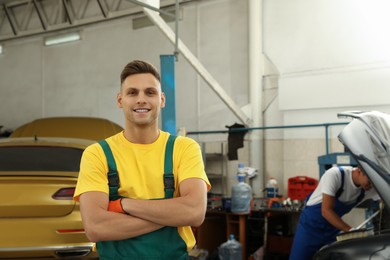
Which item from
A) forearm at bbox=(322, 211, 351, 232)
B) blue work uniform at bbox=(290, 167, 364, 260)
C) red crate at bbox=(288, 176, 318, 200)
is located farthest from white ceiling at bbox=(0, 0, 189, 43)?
forearm at bbox=(322, 211, 351, 232)

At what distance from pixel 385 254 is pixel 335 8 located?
4806 mm

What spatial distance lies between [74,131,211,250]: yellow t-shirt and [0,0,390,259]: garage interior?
2517 millimetres

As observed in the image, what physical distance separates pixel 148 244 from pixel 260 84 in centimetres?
518

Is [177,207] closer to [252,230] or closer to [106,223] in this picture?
[106,223]

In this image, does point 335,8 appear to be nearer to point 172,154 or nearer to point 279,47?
point 279,47

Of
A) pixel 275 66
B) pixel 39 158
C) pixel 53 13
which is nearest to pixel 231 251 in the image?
pixel 275 66

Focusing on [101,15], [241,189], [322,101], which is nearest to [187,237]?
[241,189]

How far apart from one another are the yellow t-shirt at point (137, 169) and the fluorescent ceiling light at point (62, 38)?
24.9 feet

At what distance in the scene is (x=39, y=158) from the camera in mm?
3521

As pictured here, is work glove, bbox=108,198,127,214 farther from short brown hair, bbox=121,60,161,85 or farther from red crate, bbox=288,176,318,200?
red crate, bbox=288,176,318,200

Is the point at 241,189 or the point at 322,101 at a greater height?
the point at 322,101

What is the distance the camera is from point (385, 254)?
197cm

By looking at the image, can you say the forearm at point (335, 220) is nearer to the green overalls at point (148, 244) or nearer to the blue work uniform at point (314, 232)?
the blue work uniform at point (314, 232)

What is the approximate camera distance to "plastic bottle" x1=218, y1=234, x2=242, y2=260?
5527mm
